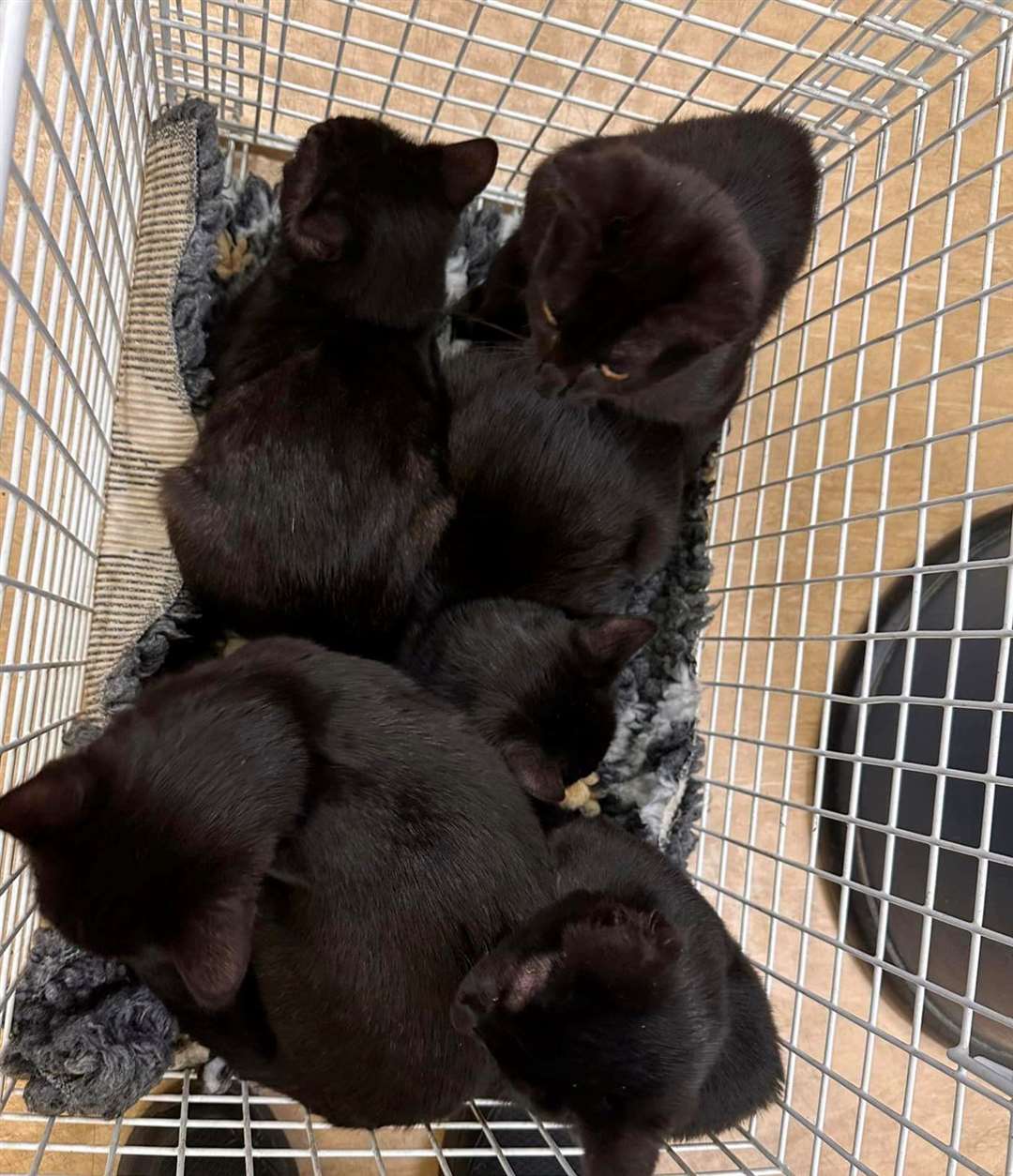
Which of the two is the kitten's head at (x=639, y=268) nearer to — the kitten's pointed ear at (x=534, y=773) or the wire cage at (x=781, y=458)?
the wire cage at (x=781, y=458)

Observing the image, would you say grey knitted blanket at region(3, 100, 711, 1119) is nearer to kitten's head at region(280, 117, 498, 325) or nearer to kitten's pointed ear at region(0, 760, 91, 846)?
kitten's head at region(280, 117, 498, 325)

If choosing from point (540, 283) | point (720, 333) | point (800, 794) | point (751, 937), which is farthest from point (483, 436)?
point (751, 937)

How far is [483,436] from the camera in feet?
3.64

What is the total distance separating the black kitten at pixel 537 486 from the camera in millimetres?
1103

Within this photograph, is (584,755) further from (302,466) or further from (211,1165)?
(211,1165)

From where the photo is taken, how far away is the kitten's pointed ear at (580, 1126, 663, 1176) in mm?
781

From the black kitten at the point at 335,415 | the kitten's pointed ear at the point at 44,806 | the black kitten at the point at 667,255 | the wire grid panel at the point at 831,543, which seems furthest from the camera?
the wire grid panel at the point at 831,543

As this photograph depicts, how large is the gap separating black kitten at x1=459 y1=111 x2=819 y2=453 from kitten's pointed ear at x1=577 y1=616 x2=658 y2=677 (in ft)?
0.77

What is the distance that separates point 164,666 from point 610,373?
0.61 m

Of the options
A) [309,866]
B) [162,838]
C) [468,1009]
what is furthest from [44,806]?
[468,1009]

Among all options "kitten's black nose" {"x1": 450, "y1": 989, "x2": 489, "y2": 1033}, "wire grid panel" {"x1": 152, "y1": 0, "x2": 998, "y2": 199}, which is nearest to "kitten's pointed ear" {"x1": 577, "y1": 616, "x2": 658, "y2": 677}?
"kitten's black nose" {"x1": 450, "y1": 989, "x2": 489, "y2": 1033}

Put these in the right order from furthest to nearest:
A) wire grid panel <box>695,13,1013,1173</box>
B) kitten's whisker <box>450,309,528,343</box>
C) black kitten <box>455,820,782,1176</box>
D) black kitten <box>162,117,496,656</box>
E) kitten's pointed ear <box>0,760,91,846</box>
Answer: wire grid panel <box>695,13,1013,1173</box> → kitten's whisker <box>450,309,528,343</box> → black kitten <box>162,117,496,656</box> → black kitten <box>455,820,782,1176</box> → kitten's pointed ear <box>0,760,91,846</box>

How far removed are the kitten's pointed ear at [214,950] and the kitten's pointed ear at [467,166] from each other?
2.65 ft

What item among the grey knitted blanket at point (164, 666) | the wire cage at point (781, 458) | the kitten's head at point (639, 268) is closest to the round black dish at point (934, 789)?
the wire cage at point (781, 458)
